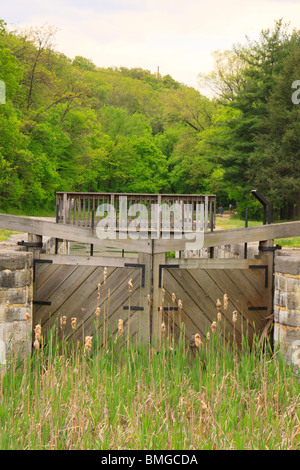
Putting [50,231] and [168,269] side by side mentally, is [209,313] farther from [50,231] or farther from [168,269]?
[50,231]

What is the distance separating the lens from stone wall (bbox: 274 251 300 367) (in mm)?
6105

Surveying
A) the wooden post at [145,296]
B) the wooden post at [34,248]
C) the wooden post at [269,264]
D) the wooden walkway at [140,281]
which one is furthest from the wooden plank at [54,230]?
the wooden post at [269,264]

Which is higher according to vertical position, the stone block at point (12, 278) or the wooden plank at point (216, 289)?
the stone block at point (12, 278)

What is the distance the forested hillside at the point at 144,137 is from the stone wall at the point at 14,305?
20.2 meters

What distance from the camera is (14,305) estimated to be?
6180mm

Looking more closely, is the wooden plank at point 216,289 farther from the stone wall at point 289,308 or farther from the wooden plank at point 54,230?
the wooden plank at point 54,230

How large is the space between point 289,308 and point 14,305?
9.87ft

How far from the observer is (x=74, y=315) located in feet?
22.6

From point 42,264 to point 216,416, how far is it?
3.12 m

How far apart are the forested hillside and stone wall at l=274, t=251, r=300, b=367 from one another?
2109 cm

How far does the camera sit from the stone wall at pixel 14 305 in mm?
6090

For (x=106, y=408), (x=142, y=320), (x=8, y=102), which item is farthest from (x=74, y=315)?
(x=8, y=102)

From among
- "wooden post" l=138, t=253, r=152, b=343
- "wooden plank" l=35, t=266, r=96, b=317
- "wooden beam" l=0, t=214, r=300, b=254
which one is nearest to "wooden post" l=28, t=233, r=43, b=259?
"wooden beam" l=0, t=214, r=300, b=254

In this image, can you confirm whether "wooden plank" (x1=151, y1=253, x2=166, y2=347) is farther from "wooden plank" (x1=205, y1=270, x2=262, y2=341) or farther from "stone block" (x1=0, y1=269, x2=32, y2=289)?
"stone block" (x1=0, y1=269, x2=32, y2=289)
